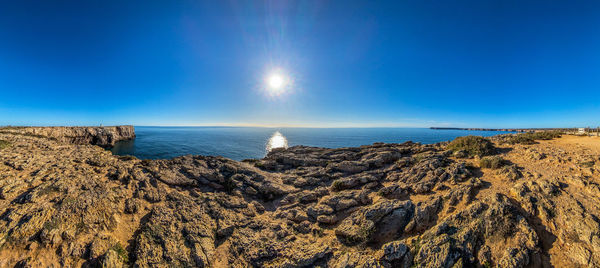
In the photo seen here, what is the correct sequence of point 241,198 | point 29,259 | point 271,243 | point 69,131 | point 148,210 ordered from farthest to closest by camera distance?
point 69,131
point 241,198
point 148,210
point 271,243
point 29,259

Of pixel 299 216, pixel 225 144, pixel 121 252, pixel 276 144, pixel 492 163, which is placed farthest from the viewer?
pixel 276 144

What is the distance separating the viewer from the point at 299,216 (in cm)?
1317

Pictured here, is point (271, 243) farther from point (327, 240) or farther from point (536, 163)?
point (536, 163)

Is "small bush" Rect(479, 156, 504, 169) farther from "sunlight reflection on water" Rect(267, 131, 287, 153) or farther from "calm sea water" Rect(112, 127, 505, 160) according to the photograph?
"sunlight reflection on water" Rect(267, 131, 287, 153)

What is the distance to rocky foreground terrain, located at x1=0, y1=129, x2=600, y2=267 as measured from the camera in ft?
28.9

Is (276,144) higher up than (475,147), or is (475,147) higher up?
(475,147)

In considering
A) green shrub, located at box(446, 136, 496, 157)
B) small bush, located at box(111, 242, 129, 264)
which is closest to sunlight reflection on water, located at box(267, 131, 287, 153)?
green shrub, located at box(446, 136, 496, 157)

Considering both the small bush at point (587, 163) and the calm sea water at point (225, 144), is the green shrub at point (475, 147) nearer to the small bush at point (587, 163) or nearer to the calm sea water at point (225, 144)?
the small bush at point (587, 163)

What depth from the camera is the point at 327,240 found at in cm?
1111

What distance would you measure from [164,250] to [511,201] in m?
20.8

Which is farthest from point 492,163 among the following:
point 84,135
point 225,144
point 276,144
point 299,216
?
point 84,135

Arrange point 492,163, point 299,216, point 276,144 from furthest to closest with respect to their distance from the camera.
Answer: point 276,144 < point 492,163 < point 299,216

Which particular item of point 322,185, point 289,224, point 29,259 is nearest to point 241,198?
point 289,224

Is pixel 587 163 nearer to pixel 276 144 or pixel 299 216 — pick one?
pixel 299 216
